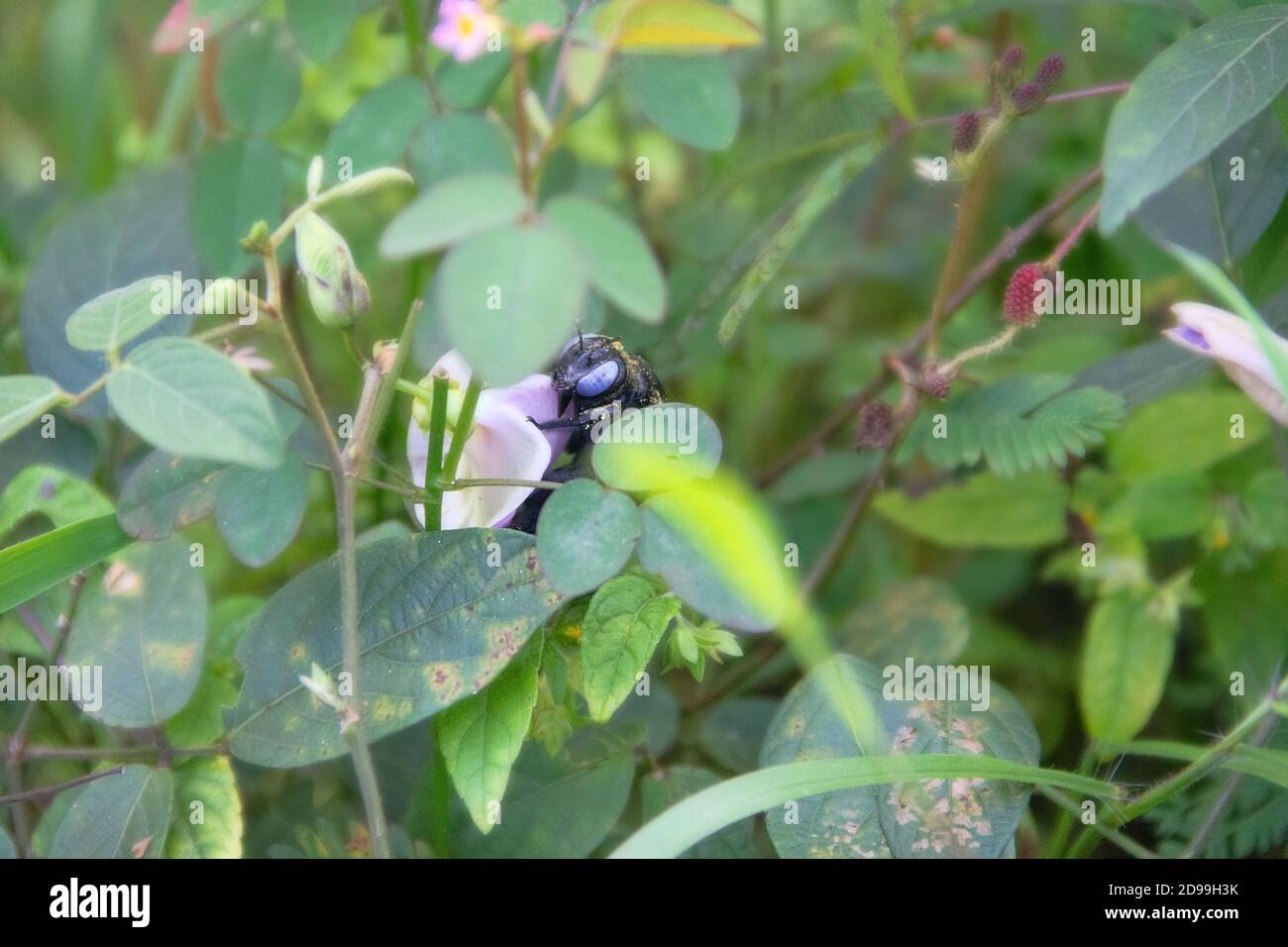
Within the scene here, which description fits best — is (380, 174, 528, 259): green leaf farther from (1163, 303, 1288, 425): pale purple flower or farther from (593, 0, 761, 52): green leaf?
(1163, 303, 1288, 425): pale purple flower

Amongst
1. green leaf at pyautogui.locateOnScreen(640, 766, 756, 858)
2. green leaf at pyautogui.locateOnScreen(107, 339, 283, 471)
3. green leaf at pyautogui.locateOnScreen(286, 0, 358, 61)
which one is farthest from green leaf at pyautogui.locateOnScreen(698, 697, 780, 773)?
green leaf at pyautogui.locateOnScreen(286, 0, 358, 61)

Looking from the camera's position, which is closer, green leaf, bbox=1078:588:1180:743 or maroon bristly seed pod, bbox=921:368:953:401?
maroon bristly seed pod, bbox=921:368:953:401

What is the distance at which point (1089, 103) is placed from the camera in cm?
188

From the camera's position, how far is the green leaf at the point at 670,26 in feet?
2.38

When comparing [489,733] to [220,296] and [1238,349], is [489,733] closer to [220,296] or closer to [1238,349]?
[220,296]

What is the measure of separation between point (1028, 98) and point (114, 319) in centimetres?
75

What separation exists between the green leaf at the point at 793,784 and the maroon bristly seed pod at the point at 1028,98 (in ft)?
1.80

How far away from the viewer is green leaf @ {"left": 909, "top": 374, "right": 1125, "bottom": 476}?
40.5 inches

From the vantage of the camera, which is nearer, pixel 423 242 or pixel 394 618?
pixel 423 242

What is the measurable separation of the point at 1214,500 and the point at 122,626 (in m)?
1.16

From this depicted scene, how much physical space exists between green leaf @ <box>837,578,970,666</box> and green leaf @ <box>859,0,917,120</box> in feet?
1.76

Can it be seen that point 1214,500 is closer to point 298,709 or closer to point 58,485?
point 298,709

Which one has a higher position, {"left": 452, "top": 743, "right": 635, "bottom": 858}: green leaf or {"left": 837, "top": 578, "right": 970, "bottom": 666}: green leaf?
{"left": 837, "top": 578, "right": 970, "bottom": 666}: green leaf

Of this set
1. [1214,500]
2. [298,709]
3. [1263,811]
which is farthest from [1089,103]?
[298,709]
